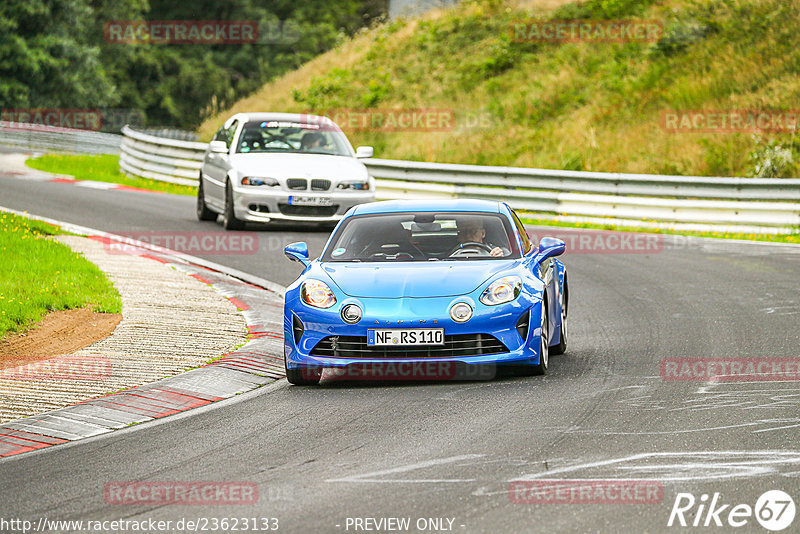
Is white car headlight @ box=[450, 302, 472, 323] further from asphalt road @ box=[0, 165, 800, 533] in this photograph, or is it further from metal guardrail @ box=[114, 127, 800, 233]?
metal guardrail @ box=[114, 127, 800, 233]

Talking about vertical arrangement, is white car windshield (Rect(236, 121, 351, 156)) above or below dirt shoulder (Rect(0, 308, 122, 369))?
Answer: above

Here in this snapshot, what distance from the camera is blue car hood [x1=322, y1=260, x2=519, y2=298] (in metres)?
8.98

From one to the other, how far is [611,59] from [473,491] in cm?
2792

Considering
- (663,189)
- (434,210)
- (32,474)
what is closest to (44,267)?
(434,210)

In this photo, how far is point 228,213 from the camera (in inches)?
742

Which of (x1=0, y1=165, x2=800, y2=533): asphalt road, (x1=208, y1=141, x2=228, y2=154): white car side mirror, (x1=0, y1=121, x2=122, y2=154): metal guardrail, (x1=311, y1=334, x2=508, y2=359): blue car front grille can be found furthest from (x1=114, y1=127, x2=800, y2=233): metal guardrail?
(x1=311, y1=334, x2=508, y2=359): blue car front grille

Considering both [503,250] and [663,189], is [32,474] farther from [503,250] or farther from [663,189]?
[663,189]

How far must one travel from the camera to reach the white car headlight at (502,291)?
29.4 ft
